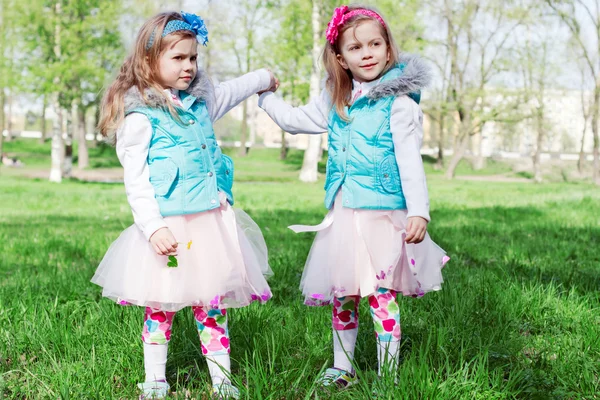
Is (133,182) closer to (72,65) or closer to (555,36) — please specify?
(72,65)

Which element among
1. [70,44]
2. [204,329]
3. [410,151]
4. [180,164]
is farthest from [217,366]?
[70,44]

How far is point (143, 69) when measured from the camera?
2.63m

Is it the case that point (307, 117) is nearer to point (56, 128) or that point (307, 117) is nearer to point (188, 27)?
point (188, 27)

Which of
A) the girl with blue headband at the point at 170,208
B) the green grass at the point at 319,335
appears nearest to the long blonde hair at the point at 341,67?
the girl with blue headband at the point at 170,208

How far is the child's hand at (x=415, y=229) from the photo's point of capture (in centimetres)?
258

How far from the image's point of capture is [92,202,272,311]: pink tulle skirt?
2.50m

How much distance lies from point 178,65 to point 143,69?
15cm

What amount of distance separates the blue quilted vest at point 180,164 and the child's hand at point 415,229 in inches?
A: 30.5

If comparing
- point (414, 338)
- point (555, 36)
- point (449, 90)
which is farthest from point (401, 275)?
point (555, 36)

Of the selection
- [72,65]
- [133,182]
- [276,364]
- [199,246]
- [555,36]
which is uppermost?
[555,36]

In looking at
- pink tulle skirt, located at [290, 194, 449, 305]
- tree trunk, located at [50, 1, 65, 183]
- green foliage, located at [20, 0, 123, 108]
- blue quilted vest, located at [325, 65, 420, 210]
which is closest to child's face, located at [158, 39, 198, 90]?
blue quilted vest, located at [325, 65, 420, 210]

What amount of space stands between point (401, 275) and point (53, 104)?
19583 millimetres

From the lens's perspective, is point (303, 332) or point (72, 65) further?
point (72, 65)

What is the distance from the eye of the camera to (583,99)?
3628 cm
